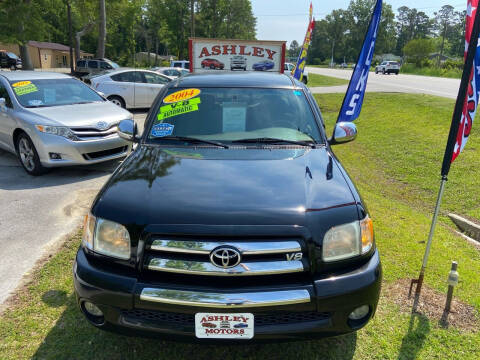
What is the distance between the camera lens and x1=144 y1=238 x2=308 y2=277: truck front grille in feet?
6.67

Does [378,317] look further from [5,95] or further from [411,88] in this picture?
[411,88]

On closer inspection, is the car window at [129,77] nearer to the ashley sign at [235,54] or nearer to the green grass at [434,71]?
the ashley sign at [235,54]

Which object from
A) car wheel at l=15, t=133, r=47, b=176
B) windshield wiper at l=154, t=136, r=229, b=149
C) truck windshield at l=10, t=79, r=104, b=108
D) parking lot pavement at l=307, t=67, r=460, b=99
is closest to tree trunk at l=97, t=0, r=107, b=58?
parking lot pavement at l=307, t=67, r=460, b=99

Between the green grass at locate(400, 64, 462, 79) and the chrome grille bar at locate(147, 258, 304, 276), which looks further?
the green grass at locate(400, 64, 462, 79)

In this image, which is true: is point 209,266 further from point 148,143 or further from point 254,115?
point 254,115

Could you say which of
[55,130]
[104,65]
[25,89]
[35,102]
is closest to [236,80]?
[55,130]

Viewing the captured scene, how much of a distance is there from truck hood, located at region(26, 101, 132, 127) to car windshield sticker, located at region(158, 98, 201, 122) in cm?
315

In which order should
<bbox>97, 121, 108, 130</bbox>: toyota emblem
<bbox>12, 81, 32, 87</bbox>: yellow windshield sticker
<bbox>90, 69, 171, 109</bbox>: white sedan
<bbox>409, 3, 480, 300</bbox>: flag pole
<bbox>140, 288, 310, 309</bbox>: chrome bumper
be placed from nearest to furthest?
1. <bbox>140, 288, 310, 309</bbox>: chrome bumper
2. <bbox>409, 3, 480, 300</bbox>: flag pole
3. <bbox>97, 121, 108, 130</bbox>: toyota emblem
4. <bbox>12, 81, 32, 87</bbox>: yellow windshield sticker
5. <bbox>90, 69, 171, 109</bbox>: white sedan

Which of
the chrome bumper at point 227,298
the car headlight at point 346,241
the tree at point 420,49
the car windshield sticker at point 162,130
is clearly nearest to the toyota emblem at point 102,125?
the car windshield sticker at point 162,130

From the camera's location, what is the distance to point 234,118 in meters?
3.46

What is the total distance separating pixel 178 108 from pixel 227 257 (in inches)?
75.4

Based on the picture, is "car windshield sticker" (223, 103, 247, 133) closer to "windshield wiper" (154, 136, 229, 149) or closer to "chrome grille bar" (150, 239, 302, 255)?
"windshield wiper" (154, 136, 229, 149)

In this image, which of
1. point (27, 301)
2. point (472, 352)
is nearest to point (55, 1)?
point (27, 301)

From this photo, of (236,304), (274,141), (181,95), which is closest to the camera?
(236,304)
